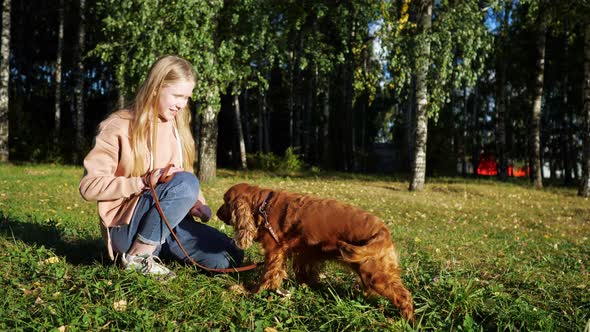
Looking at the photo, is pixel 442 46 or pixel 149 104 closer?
pixel 149 104

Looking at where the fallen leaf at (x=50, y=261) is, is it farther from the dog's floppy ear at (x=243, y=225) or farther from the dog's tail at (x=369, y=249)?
the dog's tail at (x=369, y=249)

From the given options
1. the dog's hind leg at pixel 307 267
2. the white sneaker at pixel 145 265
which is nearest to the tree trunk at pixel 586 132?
the dog's hind leg at pixel 307 267

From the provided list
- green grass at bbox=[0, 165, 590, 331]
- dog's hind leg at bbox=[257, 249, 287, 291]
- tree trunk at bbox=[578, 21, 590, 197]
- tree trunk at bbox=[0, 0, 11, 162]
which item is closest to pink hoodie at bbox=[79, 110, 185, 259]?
green grass at bbox=[0, 165, 590, 331]

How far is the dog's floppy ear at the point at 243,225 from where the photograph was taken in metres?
3.12

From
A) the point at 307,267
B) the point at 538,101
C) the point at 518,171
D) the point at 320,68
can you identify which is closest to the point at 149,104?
the point at 307,267

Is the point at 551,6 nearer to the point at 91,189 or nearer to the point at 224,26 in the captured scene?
the point at 224,26

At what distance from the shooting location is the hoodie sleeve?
313 centimetres

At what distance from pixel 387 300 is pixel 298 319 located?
0.63 meters

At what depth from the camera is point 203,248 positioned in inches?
142

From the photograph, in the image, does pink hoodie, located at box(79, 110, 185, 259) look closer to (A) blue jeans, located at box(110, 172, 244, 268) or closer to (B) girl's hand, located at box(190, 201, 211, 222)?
(A) blue jeans, located at box(110, 172, 244, 268)

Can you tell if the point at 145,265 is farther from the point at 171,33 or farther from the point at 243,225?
the point at 171,33

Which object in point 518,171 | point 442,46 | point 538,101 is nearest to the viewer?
point 442,46

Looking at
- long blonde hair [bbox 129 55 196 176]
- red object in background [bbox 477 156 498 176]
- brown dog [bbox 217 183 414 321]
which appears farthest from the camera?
red object in background [bbox 477 156 498 176]

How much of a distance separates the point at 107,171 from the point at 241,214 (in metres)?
0.99
